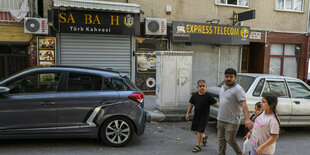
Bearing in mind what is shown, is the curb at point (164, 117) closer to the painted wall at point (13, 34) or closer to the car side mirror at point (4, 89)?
the car side mirror at point (4, 89)

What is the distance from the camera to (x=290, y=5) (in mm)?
13219

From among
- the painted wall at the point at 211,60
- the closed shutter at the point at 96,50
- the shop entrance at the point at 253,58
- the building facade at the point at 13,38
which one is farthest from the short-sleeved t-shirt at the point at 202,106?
the shop entrance at the point at 253,58

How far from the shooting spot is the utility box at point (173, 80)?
25.4 feet

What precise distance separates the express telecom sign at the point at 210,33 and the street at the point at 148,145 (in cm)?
565

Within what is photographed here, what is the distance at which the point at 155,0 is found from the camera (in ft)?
35.8

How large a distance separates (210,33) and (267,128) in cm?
874

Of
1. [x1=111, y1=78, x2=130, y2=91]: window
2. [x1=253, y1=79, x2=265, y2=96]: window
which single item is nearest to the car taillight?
[x1=111, y1=78, x2=130, y2=91]: window

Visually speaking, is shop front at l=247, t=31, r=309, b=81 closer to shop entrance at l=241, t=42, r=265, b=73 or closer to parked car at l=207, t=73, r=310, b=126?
shop entrance at l=241, t=42, r=265, b=73

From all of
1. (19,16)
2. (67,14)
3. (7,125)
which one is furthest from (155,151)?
(19,16)

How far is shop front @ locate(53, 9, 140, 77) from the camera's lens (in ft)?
30.8

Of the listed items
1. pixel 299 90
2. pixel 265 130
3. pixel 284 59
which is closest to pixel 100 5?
pixel 299 90

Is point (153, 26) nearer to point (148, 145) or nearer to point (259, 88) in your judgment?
point (259, 88)

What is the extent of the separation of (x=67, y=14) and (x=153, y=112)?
201 inches

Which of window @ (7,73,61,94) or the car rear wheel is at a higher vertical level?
window @ (7,73,61,94)
